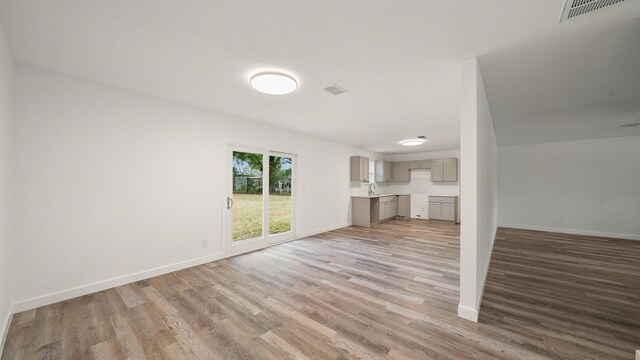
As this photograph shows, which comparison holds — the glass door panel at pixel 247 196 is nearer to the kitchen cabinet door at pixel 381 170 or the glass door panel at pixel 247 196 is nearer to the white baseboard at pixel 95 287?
the white baseboard at pixel 95 287

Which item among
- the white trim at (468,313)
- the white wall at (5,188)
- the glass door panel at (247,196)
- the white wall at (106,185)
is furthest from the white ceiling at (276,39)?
the white trim at (468,313)

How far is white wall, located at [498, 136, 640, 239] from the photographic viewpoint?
223 inches

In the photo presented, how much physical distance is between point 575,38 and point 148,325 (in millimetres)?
4580

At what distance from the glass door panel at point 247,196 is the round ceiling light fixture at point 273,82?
6.49 feet

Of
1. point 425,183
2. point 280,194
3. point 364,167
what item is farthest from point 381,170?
point 280,194

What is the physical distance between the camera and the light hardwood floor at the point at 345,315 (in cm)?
182

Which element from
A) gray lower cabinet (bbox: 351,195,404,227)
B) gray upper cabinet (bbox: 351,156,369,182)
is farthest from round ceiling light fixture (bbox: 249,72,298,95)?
gray lower cabinet (bbox: 351,195,404,227)

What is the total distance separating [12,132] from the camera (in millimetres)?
2334

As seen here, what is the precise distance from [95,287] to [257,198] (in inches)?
102

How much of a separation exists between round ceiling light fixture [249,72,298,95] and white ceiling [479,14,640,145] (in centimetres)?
205

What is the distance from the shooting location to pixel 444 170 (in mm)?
7980

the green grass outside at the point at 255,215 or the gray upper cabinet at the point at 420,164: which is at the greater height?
the gray upper cabinet at the point at 420,164

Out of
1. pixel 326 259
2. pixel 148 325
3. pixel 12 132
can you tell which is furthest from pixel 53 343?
pixel 326 259

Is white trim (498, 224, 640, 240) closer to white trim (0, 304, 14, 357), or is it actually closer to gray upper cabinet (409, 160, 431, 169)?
gray upper cabinet (409, 160, 431, 169)
